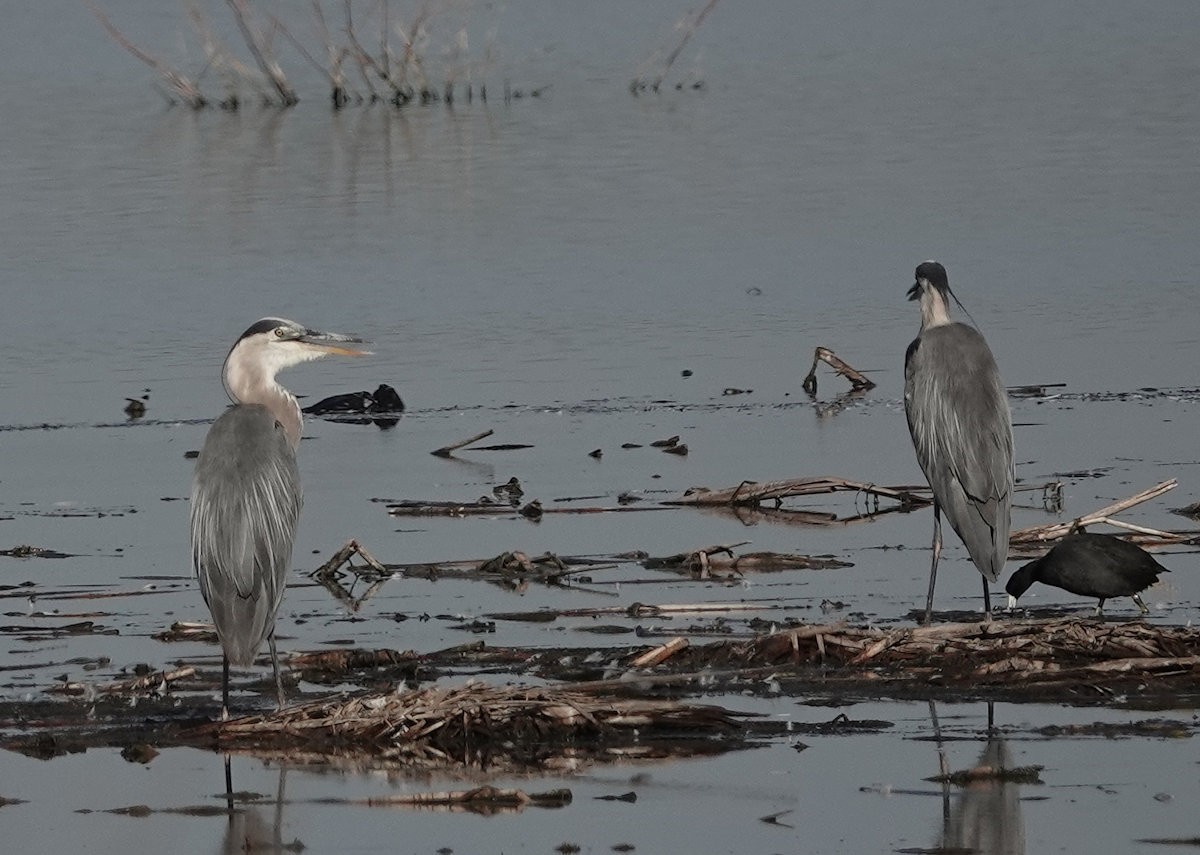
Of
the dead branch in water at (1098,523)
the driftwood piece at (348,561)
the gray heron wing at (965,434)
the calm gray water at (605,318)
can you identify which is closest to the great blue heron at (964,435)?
the gray heron wing at (965,434)

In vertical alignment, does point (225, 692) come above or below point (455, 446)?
below

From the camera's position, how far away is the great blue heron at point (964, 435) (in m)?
9.85

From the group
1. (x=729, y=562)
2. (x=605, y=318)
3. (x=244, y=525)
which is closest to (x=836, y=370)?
(x=605, y=318)

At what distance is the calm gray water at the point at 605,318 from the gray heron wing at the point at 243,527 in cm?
65

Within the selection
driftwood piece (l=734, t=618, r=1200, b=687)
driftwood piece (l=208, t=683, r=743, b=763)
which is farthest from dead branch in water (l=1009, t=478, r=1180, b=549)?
driftwood piece (l=208, t=683, r=743, b=763)

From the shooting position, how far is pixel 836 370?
15.7m

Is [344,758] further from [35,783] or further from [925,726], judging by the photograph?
[925,726]

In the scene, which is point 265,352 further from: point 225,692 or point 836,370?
point 836,370

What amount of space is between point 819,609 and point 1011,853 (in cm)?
318

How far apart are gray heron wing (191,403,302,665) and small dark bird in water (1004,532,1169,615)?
121 inches

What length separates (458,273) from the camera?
22875 millimetres

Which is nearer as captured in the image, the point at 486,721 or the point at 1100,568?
the point at 486,721

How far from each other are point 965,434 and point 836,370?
5.66 m

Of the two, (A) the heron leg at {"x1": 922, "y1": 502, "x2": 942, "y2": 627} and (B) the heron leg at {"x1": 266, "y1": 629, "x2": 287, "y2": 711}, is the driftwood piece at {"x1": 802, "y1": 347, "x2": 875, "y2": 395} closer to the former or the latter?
(A) the heron leg at {"x1": 922, "y1": 502, "x2": 942, "y2": 627}
